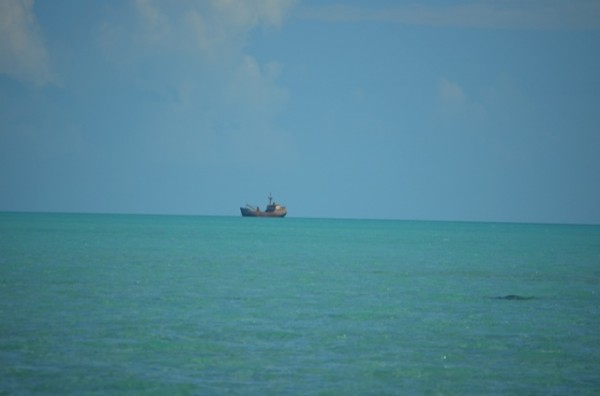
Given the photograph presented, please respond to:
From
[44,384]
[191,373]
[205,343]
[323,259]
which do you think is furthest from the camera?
[323,259]

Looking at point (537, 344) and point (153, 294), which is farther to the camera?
point (153, 294)

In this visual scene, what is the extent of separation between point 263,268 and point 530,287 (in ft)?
54.6

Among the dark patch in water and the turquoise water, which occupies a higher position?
the dark patch in water

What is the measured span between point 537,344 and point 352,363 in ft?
21.7

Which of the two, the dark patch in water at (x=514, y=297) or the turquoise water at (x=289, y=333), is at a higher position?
the dark patch in water at (x=514, y=297)

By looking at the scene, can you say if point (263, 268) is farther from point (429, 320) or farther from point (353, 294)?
point (429, 320)

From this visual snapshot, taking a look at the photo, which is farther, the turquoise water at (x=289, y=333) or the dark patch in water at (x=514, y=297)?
the dark patch in water at (x=514, y=297)

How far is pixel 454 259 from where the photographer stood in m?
69.1

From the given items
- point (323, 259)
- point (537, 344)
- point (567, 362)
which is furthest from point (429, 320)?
point (323, 259)

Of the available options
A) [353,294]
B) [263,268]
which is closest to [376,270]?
[263,268]

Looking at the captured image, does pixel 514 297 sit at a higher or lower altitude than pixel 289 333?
higher

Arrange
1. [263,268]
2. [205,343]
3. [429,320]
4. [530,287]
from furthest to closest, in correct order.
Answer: [263,268] → [530,287] → [429,320] → [205,343]

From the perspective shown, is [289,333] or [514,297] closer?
[289,333]

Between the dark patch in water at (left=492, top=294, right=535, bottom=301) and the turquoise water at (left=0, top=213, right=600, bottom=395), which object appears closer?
the turquoise water at (left=0, top=213, right=600, bottom=395)
